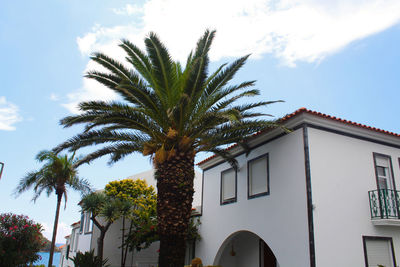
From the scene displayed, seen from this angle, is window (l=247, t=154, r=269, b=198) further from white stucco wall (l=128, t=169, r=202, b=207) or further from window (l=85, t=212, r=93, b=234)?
window (l=85, t=212, r=93, b=234)

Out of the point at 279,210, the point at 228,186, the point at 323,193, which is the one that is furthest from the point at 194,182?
the point at 323,193

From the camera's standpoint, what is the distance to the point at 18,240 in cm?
1605

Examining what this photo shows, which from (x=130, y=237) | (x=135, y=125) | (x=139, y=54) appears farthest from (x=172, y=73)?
(x=130, y=237)

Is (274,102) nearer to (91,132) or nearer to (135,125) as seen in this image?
(135,125)

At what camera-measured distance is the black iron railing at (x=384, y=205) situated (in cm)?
1122

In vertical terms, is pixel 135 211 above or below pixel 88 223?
above

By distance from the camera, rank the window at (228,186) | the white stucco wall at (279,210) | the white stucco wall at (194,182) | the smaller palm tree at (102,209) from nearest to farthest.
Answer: the white stucco wall at (279,210), the window at (228,186), the smaller palm tree at (102,209), the white stucco wall at (194,182)

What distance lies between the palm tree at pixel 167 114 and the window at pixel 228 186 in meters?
3.69

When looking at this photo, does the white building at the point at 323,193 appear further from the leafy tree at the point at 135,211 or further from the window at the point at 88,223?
the window at the point at 88,223

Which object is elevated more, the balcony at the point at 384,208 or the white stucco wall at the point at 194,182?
the white stucco wall at the point at 194,182

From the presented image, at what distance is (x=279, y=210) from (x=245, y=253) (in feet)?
16.9

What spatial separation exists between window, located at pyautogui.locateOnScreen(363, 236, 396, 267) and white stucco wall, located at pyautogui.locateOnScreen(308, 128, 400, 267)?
155mm

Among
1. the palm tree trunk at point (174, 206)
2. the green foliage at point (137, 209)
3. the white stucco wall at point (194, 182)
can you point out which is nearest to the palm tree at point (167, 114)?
the palm tree trunk at point (174, 206)

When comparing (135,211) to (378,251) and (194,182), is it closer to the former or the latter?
(194,182)
